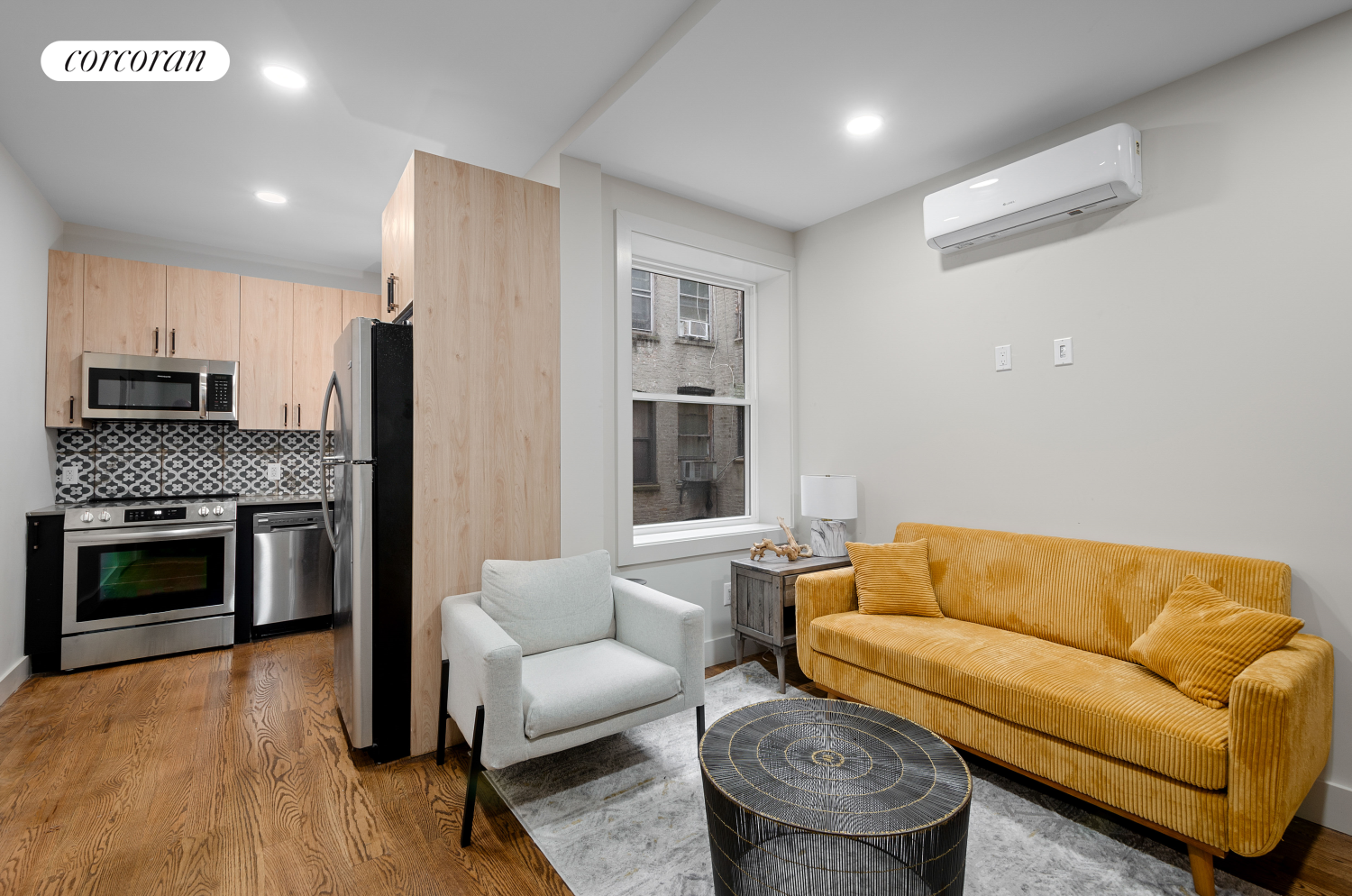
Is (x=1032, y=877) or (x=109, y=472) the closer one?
(x=1032, y=877)

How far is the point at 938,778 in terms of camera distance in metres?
1.43

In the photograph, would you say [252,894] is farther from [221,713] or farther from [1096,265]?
Answer: [1096,265]

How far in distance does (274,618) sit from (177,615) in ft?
1.66

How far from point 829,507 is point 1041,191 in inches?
66.3

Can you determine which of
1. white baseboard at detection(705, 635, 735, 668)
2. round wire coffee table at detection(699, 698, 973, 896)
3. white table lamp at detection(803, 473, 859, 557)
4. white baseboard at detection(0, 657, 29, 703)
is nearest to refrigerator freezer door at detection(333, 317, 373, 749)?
round wire coffee table at detection(699, 698, 973, 896)

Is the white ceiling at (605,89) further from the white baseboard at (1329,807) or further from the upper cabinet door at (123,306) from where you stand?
the white baseboard at (1329,807)

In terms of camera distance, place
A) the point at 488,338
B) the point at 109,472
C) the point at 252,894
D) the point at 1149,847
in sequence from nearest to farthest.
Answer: the point at 252,894 → the point at 1149,847 → the point at 488,338 → the point at 109,472

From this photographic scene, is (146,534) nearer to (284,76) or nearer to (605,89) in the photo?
(284,76)

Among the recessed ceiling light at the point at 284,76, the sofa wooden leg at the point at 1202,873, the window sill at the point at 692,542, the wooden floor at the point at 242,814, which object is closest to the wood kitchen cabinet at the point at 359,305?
the recessed ceiling light at the point at 284,76

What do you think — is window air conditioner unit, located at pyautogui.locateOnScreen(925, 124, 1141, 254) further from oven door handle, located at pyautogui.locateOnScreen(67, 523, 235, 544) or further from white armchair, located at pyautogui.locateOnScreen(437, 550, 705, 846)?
oven door handle, located at pyautogui.locateOnScreen(67, 523, 235, 544)

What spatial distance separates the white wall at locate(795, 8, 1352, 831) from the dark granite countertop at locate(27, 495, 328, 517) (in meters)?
3.74

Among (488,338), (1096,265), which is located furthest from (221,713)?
(1096,265)

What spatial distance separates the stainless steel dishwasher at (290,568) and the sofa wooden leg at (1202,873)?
14.0 feet

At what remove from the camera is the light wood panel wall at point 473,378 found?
8.05ft
